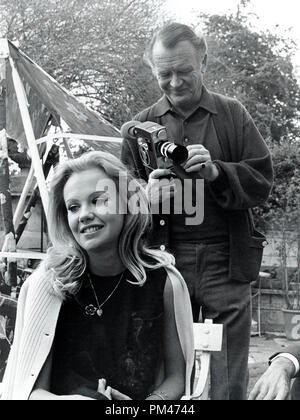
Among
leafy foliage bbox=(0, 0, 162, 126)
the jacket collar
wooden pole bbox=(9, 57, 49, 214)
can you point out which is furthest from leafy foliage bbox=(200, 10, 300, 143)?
the jacket collar

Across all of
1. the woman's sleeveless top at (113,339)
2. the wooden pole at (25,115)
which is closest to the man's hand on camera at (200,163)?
the woman's sleeveless top at (113,339)

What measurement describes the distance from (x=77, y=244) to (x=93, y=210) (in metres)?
0.07

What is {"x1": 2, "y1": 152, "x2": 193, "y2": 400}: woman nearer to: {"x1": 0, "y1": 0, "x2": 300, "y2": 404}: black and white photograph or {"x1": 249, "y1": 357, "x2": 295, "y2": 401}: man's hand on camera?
{"x1": 0, "y1": 0, "x2": 300, "y2": 404}: black and white photograph

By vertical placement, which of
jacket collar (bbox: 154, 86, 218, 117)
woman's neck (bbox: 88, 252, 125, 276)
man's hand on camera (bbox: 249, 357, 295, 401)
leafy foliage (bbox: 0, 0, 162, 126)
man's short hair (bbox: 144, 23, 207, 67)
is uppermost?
leafy foliage (bbox: 0, 0, 162, 126)

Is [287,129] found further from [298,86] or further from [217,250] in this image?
[217,250]

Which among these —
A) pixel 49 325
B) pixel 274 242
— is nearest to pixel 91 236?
pixel 49 325

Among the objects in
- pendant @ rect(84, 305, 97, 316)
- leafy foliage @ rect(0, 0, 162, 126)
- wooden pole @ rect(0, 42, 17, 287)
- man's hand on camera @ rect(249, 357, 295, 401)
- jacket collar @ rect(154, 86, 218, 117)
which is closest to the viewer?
man's hand on camera @ rect(249, 357, 295, 401)

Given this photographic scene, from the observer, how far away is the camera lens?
1217 mm

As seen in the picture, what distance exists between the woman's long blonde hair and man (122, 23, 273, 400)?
18 centimetres

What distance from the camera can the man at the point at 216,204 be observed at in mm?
1280

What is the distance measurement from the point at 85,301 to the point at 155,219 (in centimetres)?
32

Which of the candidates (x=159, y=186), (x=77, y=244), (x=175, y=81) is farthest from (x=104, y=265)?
(x=175, y=81)

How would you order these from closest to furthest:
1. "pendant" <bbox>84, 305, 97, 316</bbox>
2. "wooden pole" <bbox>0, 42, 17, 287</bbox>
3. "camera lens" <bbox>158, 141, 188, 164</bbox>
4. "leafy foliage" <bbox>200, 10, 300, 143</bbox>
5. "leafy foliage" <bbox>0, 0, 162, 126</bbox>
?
1. "pendant" <bbox>84, 305, 97, 316</bbox>
2. "camera lens" <bbox>158, 141, 188, 164</bbox>
3. "wooden pole" <bbox>0, 42, 17, 287</bbox>
4. "leafy foliage" <bbox>0, 0, 162, 126</bbox>
5. "leafy foliage" <bbox>200, 10, 300, 143</bbox>

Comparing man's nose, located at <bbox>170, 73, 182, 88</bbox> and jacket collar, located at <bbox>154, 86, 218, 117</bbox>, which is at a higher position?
man's nose, located at <bbox>170, 73, 182, 88</bbox>
